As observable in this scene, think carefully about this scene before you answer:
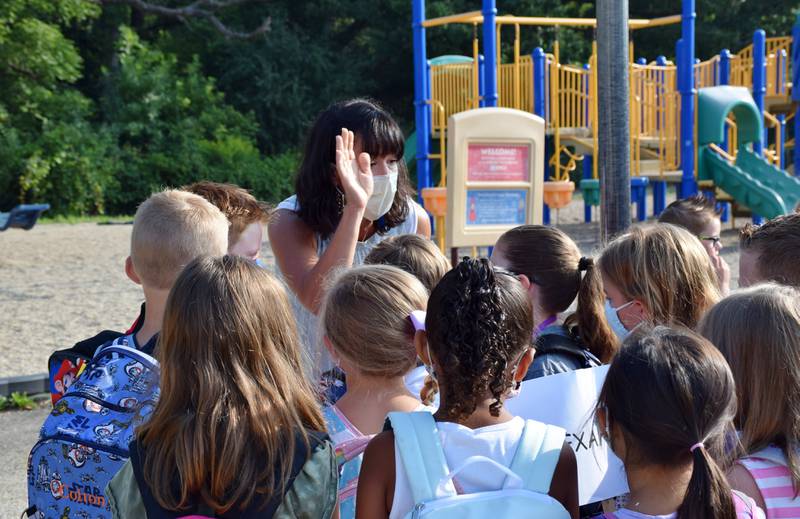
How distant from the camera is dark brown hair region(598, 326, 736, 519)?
156 centimetres

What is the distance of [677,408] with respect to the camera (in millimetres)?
1599

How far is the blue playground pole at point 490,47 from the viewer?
930 centimetres

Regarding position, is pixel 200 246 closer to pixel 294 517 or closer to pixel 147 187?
pixel 294 517

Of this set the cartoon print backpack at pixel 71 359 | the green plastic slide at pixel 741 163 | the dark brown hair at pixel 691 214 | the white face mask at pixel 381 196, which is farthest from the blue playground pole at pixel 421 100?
the cartoon print backpack at pixel 71 359

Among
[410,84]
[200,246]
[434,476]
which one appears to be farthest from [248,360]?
[410,84]

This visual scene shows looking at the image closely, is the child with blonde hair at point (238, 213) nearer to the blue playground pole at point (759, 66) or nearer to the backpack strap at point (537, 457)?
the backpack strap at point (537, 457)

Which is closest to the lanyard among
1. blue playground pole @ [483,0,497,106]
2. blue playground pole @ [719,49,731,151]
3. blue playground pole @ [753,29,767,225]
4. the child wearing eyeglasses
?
the child wearing eyeglasses

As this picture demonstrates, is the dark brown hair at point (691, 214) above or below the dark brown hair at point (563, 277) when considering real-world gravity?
above

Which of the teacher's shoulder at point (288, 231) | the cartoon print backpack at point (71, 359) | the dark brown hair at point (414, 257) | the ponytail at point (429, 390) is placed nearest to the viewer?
the ponytail at point (429, 390)

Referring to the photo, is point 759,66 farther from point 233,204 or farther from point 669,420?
point 669,420

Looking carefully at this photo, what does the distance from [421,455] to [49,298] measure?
8.83 m

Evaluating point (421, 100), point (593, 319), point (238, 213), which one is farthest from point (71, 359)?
point (421, 100)

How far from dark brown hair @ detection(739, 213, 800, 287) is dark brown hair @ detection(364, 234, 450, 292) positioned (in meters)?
0.95

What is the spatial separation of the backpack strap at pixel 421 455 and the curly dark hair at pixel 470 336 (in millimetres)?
72
